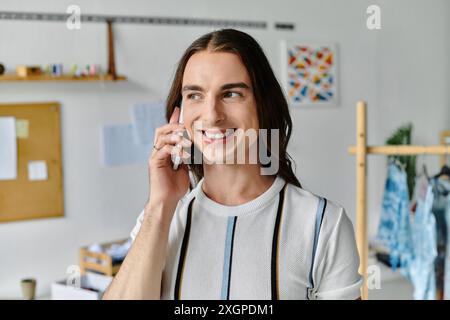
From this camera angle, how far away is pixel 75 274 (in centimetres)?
72

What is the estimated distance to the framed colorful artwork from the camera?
238 cm

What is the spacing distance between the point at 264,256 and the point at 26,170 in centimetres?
196

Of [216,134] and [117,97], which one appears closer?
[216,134]

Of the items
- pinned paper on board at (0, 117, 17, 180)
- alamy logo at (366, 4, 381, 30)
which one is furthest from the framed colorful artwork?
alamy logo at (366, 4, 381, 30)

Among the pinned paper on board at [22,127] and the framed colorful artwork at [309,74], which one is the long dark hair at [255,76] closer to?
the framed colorful artwork at [309,74]

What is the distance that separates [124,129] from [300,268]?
183 cm

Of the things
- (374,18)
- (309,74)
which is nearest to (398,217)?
(309,74)

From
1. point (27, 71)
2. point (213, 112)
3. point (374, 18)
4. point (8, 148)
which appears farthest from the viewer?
point (8, 148)

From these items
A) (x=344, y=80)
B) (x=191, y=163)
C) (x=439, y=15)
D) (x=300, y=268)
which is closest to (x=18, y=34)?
(x=344, y=80)

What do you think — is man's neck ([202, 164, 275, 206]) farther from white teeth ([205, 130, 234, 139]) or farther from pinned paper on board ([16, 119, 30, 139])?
pinned paper on board ([16, 119, 30, 139])

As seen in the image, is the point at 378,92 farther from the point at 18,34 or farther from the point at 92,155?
the point at 18,34

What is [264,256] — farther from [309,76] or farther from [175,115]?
[309,76]

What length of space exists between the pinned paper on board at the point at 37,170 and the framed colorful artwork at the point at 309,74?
1110 millimetres

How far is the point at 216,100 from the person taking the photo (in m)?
0.56
